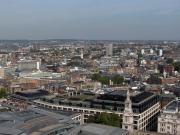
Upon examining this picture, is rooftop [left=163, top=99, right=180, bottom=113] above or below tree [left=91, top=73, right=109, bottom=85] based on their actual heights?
above

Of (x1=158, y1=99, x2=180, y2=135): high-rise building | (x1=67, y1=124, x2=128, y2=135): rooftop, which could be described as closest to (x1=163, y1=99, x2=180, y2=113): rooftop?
(x1=158, y1=99, x2=180, y2=135): high-rise building

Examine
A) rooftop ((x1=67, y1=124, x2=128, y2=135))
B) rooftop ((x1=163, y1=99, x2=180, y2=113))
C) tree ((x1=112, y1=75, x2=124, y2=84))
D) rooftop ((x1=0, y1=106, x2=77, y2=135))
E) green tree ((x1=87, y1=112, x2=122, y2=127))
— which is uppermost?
rooftop ((x1=0, y1=106, x2=77, y2=135))

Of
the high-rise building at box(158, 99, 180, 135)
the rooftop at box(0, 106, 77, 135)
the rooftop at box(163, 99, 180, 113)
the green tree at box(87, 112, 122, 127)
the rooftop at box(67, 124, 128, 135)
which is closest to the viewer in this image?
the rooftop at box(0, 106, 77, 135)

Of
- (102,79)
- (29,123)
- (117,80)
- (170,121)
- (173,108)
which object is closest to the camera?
(29,123)

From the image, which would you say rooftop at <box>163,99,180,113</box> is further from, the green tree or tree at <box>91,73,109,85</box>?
tree at <box>91,73,109,85</box>

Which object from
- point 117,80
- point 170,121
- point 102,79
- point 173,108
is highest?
point 173,108

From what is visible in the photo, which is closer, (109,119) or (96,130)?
(96,130)

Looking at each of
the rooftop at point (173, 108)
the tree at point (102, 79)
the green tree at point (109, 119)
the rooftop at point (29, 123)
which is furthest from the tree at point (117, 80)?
the rooftop at point (29, 123)

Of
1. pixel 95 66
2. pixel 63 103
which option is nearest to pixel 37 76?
pixel 95 66

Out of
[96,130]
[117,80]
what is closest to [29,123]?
[96,130]

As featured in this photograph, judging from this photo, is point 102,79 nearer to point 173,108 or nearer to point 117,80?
point 117,80

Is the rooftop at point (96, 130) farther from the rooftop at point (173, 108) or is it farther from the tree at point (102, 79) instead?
the tree at point (102, 79)

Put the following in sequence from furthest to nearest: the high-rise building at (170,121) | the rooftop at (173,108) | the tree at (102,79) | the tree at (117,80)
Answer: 1. the tree at (102,79)
2. the tree at (117,80)
3. the rooftop at (173,108)
4. the high-rise building at (170,121)
